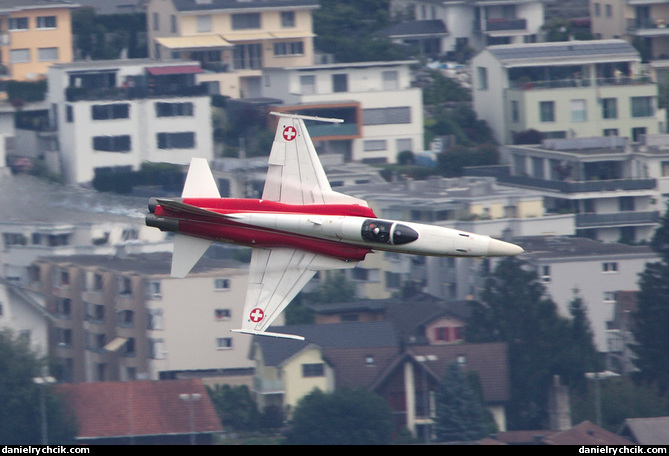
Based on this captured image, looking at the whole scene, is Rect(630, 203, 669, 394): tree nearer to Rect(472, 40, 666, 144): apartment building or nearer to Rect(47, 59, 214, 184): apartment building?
Rect(472, 40, 666, 144): apartment building

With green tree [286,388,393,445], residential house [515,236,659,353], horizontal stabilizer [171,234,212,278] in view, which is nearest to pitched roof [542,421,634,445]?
green tree [286,388,393,445]

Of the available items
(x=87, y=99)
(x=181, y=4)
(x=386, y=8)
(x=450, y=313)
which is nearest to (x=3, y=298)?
(x=87, y=99)

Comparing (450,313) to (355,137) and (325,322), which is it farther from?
(355,137)

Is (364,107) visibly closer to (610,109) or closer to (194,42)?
(194,42)

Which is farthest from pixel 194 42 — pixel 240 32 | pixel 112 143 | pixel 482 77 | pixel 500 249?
pixel 500 249

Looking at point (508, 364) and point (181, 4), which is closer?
point (508, 364)

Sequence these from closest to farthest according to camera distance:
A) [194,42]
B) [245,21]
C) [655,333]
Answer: [655,333] → [194,42] → [245,21]
